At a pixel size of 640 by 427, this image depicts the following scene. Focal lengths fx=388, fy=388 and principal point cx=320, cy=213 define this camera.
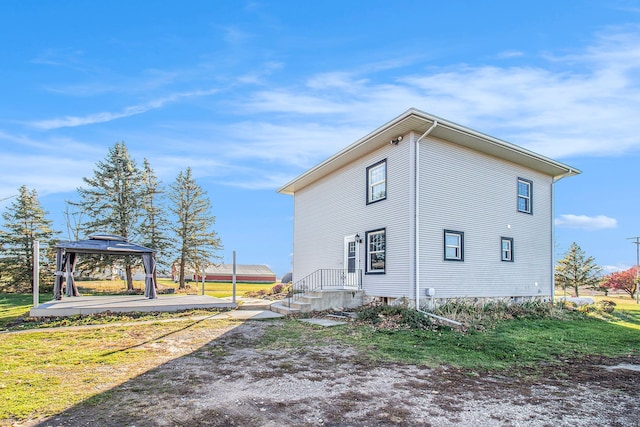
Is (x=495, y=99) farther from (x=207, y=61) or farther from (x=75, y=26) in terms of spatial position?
(x=75, y=26)

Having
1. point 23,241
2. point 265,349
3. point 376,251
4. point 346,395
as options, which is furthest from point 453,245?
point 23,241

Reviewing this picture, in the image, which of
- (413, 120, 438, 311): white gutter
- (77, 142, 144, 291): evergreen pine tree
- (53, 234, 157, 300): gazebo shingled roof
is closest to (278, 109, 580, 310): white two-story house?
(413, 120, 438, 311): white gutter

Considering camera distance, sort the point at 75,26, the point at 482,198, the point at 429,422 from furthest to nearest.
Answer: the point at 482,198 < the point at 75,26 < the point at 429,422

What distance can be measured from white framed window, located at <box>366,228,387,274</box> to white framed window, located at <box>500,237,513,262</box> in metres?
4.32

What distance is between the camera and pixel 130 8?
9.02 metres

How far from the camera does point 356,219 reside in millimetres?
13469

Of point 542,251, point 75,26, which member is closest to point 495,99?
point 542,251

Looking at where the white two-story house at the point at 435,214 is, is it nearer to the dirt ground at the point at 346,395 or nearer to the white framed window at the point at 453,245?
the white framed window at the point at 453,245

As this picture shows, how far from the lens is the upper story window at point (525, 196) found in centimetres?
1402

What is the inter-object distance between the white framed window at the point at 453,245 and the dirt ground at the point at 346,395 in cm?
536

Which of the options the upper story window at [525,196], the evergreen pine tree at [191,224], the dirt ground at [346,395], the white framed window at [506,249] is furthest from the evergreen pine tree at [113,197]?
the upper story window at [525,196]

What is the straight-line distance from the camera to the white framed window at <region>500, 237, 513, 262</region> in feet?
43.3

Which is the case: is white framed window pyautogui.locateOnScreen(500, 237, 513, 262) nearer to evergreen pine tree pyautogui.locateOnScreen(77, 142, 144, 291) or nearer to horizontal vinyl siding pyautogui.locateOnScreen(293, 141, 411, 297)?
horizontal vinyl siding pyautogui.locateOnScreen(293, 141, 411, 297)

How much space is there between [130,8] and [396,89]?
23.2ft
